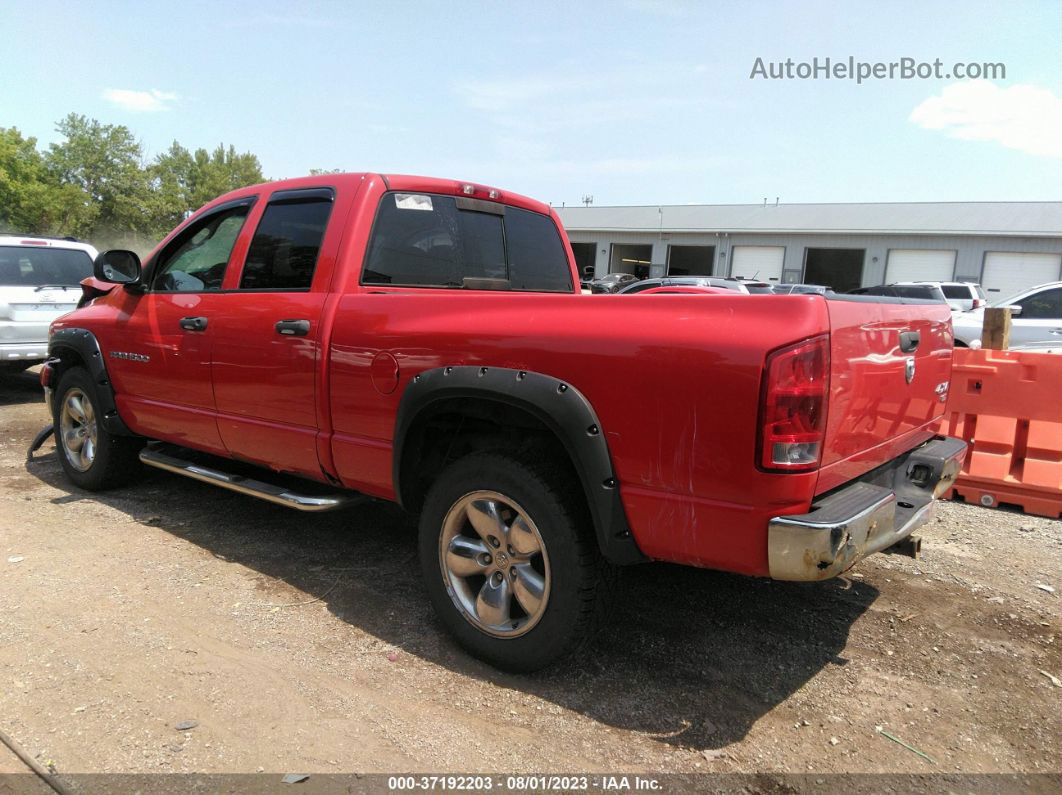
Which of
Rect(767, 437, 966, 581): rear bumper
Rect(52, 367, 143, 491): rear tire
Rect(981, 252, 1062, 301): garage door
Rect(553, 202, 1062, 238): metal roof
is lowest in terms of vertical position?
Rect(52, 367, 143, 491): rear tire

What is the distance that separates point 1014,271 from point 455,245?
33.3 m

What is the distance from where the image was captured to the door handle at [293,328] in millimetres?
3420

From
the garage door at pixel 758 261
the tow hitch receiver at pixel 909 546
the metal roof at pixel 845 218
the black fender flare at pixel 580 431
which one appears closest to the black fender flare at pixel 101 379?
the black fender flare at pixel 580 431

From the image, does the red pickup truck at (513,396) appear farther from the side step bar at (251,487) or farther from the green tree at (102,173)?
the green tree at (102,173)

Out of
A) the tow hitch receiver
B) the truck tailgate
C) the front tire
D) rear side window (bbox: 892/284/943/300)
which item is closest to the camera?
the truck tailgate

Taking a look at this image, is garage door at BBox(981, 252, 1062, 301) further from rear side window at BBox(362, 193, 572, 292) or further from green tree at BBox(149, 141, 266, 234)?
green tree at BBox(149, 141, 266, 234)

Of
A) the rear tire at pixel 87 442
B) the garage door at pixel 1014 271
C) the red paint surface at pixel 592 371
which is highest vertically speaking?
the garage door at pixel 1014 271

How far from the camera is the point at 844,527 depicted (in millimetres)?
2201

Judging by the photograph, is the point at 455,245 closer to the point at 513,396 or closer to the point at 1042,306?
the point at 513,396

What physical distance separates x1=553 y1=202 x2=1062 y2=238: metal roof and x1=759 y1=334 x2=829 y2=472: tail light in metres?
33.4

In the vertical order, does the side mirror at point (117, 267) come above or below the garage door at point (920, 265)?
below

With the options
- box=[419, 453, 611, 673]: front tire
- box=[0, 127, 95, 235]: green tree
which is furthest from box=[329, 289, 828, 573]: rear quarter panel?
box=[0, 127, 95, 235]: green tree

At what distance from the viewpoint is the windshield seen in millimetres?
8602

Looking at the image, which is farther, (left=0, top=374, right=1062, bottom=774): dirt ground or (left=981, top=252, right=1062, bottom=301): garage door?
(left=981, top=252, right=1062, bottom=301): garage door
